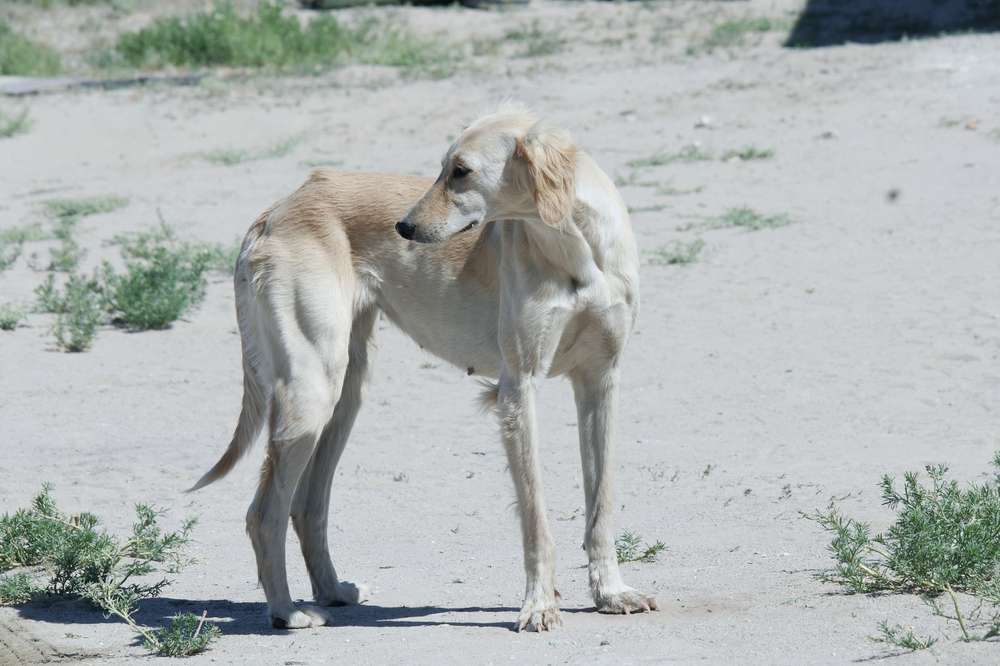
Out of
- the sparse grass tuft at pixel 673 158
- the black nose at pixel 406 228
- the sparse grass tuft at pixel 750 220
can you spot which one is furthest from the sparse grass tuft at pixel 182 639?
the sparse grass tuft at pixel 673 158

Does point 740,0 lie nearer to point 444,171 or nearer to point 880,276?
point 880,276

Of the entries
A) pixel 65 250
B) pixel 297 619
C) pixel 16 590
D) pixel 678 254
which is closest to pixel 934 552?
pixel 297 619

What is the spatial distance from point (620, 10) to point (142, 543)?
18497mm

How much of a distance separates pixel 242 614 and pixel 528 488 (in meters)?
1.19

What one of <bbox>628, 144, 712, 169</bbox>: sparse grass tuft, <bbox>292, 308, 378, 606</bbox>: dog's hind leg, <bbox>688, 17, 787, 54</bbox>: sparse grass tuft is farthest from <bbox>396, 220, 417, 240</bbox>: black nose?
<bbox>688, 17, 787, 54</bbox>: sparse grass tuft

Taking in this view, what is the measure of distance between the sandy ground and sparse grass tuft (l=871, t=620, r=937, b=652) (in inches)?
1.9

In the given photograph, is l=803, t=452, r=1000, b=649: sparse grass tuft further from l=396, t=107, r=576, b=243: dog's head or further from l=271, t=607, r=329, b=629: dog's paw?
l=271, t=607, r=329, b=629: dog's paw

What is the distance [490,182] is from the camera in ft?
15.1

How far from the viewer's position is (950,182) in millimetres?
11289

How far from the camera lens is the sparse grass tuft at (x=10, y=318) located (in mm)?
9078

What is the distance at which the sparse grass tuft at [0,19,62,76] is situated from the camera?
2061 cm

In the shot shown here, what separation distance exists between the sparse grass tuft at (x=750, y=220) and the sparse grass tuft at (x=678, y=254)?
58cm

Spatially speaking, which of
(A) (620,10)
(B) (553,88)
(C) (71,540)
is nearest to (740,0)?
(A) (620,10)

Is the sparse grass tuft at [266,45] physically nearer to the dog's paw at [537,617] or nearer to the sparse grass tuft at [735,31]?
the sparse grass tuft at [735,31]
